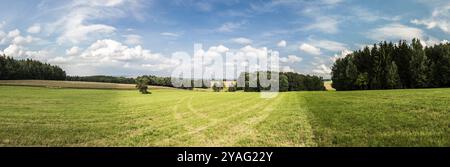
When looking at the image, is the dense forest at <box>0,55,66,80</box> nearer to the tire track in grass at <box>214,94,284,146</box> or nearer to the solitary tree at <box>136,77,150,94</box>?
the tire track in grass at <box>214,94,284,146</box>

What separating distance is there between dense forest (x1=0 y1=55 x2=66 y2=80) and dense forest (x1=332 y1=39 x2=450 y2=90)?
61.2 metres

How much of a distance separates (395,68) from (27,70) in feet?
215

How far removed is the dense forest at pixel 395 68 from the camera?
6775cm

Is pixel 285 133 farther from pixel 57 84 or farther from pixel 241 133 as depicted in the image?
pixel 57 84

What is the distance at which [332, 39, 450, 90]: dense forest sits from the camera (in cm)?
6775

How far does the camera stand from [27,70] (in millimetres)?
30656

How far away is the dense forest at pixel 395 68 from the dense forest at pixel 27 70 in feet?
201

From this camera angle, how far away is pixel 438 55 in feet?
229

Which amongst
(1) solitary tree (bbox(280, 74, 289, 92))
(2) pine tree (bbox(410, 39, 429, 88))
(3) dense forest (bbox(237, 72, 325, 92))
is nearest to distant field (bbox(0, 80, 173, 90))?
(1) solitary tree (bbox(280, 74, 289, 92))

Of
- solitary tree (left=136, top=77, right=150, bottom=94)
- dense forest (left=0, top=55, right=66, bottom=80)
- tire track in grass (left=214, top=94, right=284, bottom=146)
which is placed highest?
dense forest (left=0, top=55, right=66, bottom=80)

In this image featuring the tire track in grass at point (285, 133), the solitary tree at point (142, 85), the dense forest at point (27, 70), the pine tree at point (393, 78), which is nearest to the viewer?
the tire track in grass at point (285, 133)

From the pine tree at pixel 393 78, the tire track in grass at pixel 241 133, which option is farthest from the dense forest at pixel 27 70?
the pine tree at pixel 393 78

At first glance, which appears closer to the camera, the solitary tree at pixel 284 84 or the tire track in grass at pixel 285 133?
the tire track in grass at pixel 285 133

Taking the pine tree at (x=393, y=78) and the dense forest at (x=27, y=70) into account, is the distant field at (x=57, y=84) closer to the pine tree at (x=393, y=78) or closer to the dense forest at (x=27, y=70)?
the dense forest at (x=27, y=70)
